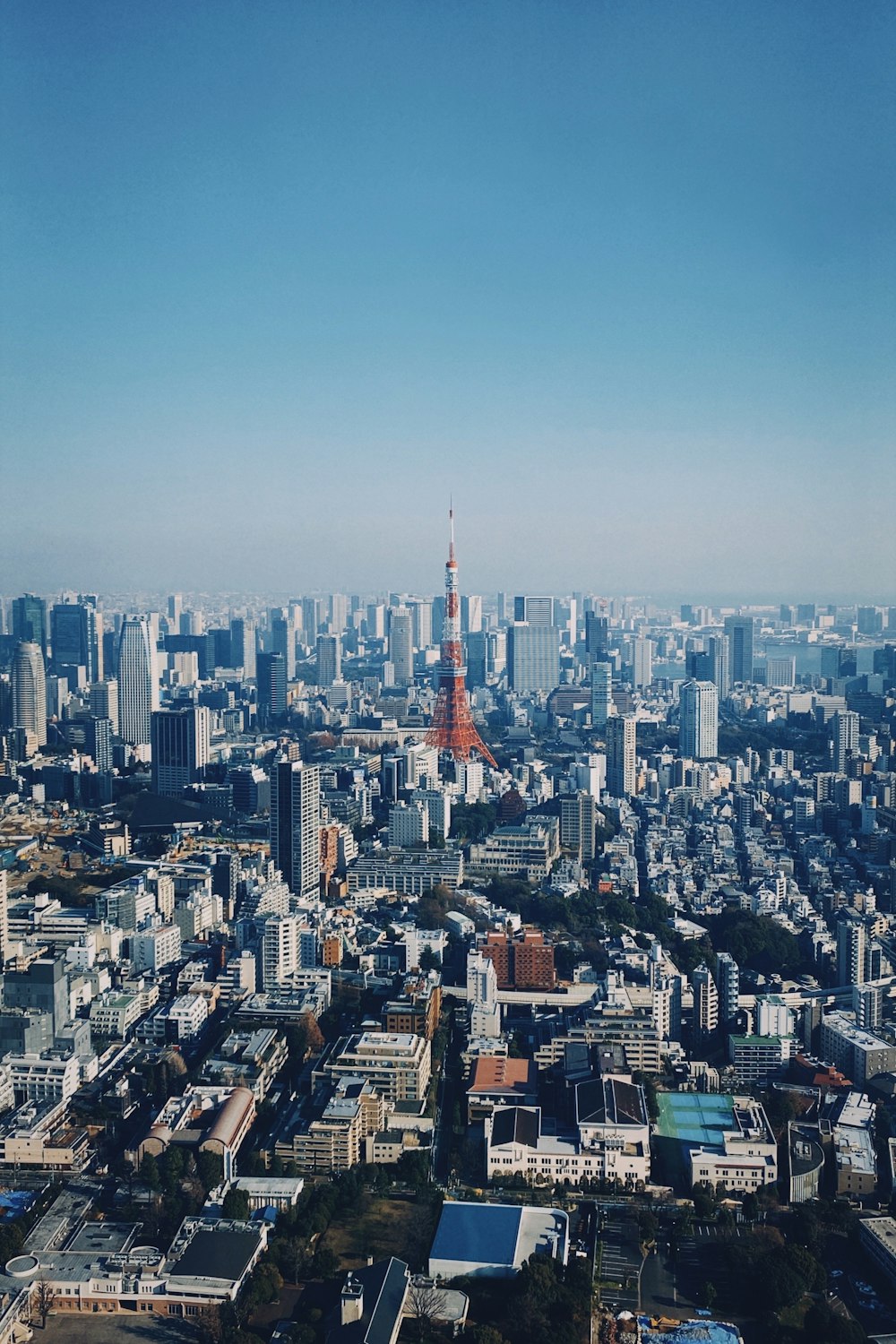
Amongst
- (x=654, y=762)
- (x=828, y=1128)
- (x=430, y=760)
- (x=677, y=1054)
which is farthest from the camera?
(x=654, y=762)

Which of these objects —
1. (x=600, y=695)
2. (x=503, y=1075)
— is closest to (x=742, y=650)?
(x=600, y=695)

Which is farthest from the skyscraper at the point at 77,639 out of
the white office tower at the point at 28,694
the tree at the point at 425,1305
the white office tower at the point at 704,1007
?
the tree at the point at 425,1305

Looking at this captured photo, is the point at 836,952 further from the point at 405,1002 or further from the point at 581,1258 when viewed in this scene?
the point at 581,1258

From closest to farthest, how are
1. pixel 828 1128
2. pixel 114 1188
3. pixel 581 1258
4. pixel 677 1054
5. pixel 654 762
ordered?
pixel 581 1258 → pixel 114 1188 → pixel 828 1128 → pixel 677 1054 → pixel 654 762

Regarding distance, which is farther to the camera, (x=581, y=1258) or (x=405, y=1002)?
(x=405, y=1002)

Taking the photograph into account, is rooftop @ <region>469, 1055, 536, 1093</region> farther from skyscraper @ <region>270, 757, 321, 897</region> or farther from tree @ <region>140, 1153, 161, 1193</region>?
skyscraper @ <region>270, 757, 321, 897</region>

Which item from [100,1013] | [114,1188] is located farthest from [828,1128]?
[100,1013]
